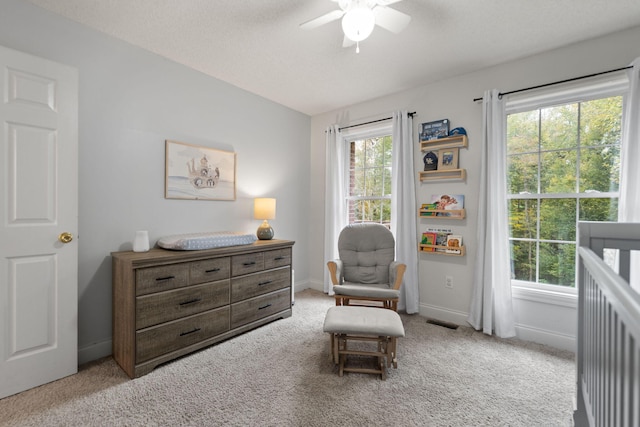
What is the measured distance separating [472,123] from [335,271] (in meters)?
2.01

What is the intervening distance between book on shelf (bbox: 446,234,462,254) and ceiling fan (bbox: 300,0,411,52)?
2044 mm

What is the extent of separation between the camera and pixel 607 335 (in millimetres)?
816

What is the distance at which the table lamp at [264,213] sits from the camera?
3219 millimetres

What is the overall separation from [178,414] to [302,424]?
72 centimetres

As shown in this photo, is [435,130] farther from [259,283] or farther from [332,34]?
[259,283]

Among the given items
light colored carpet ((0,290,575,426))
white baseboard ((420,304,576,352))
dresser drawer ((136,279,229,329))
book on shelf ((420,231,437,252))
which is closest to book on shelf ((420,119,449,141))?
book on shelf ((420,231,437,252))

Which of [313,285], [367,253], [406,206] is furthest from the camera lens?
[313,285]

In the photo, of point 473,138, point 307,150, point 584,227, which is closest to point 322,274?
point 307,150

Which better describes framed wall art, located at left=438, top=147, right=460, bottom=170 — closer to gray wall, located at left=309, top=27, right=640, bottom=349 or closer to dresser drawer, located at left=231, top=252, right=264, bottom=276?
gray wall, located at left=309, top=27, right=640, bottom=349

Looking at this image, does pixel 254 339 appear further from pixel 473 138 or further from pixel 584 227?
pixel 473 138

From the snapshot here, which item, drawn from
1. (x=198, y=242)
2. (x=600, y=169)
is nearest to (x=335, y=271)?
(x=198, y=242)

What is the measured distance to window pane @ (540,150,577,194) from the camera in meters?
2.50

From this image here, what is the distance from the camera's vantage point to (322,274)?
4.08 m

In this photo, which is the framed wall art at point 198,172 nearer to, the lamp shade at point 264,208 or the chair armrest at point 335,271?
the lamp shade at point 264,208
